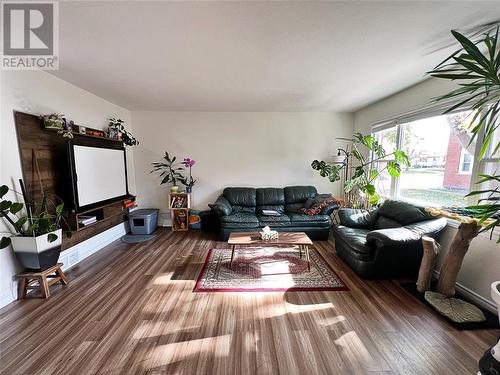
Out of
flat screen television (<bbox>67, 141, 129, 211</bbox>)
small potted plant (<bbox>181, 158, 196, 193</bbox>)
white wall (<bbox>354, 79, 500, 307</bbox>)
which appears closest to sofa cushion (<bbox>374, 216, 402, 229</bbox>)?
white wall (<bbox>354, 79, 500, 307</bbox>)

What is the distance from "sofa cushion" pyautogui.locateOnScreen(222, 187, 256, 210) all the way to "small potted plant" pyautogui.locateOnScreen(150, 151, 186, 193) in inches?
40.8

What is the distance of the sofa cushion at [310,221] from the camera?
3.69 metres

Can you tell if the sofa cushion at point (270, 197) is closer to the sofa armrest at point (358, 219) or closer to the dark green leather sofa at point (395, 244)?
the sofa armrest at point (358, 219)

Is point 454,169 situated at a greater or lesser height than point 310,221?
greater

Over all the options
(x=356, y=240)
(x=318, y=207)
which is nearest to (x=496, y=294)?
(x=356, y=240)

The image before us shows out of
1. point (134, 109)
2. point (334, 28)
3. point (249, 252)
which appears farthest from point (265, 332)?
point (134, 109)

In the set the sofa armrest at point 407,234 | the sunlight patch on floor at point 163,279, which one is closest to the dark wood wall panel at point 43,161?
the sunlight patch on floor at point 163,279

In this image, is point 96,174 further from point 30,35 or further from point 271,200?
point 271,200

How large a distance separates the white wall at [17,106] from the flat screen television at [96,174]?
0.48 m

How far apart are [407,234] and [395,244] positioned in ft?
0.67

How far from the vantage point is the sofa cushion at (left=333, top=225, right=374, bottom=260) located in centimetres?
245

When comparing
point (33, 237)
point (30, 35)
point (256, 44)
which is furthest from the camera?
point (33, 237)

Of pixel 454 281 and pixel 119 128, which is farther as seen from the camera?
pixel 119 128

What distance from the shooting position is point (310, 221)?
12.2 feet
